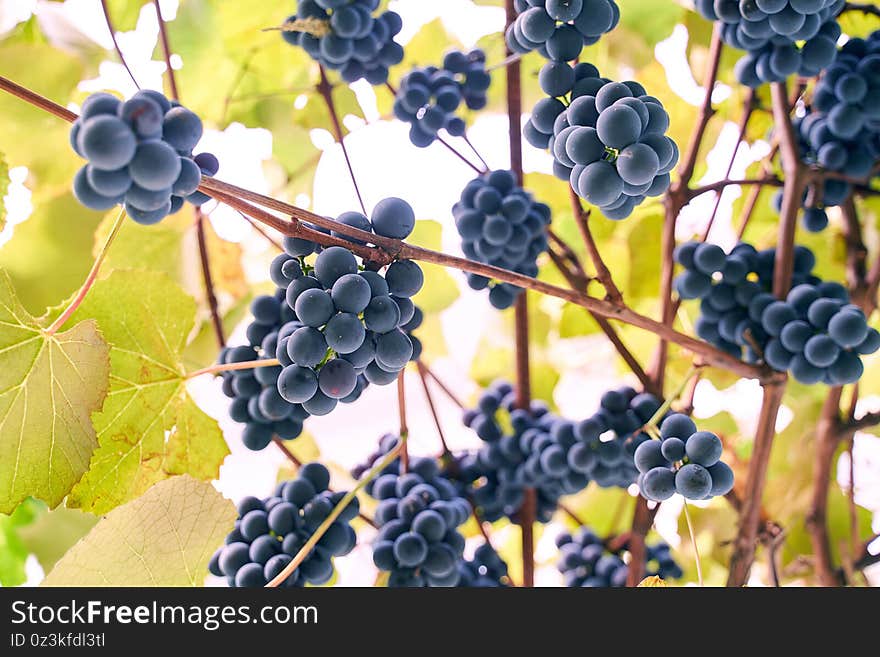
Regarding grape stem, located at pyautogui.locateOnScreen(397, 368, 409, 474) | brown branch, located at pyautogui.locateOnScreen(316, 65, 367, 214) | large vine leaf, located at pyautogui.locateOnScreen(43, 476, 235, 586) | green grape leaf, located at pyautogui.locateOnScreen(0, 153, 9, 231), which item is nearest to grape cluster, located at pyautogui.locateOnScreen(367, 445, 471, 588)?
grape stem, located at pyautogui.locateOnScreen(397, 368, 409, 474)

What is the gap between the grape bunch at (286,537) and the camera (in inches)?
18.7

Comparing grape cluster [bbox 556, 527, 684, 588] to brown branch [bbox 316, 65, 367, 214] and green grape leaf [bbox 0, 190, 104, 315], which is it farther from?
green grape leaf [bbox 0, 190, 104, 315]

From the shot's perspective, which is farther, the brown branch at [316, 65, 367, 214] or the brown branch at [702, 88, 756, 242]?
the brown branch at [702, 88, 756, 242]

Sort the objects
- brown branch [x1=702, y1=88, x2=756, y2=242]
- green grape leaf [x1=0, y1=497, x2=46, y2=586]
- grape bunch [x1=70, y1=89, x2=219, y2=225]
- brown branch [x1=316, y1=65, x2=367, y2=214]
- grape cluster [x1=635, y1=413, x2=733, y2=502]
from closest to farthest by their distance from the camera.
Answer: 1. grape bunch [x1=70, y1=89, x2=219, y2=225]
2. grape cluster [x1=635, y1=413, x2=733, y2=502]
3. brown branch [x1=316, y1=65, x2=367, y2=214]
4. brown branch [x1=702, y1=88, x2=756, y2=242]
5. green grape leaf [x1=0, y1=497, x2=46, y2=586]

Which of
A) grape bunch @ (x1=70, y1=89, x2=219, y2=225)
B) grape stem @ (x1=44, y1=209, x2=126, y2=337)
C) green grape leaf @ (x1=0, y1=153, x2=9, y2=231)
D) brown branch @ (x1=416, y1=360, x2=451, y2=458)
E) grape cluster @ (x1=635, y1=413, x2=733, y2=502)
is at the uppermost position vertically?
green grape leaf @ (x1=0, y1=153, x2=9, y2=231)

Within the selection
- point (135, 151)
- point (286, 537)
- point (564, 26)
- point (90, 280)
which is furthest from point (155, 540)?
point (564, 26)

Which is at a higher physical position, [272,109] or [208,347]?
[272,109]

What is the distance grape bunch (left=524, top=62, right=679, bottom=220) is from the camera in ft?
1.12

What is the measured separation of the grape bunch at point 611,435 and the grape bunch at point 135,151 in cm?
35

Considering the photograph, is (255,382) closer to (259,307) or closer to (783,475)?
(259,307)

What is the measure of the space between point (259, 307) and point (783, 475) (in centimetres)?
61

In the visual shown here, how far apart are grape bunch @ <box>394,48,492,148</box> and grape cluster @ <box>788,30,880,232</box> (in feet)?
0.86
